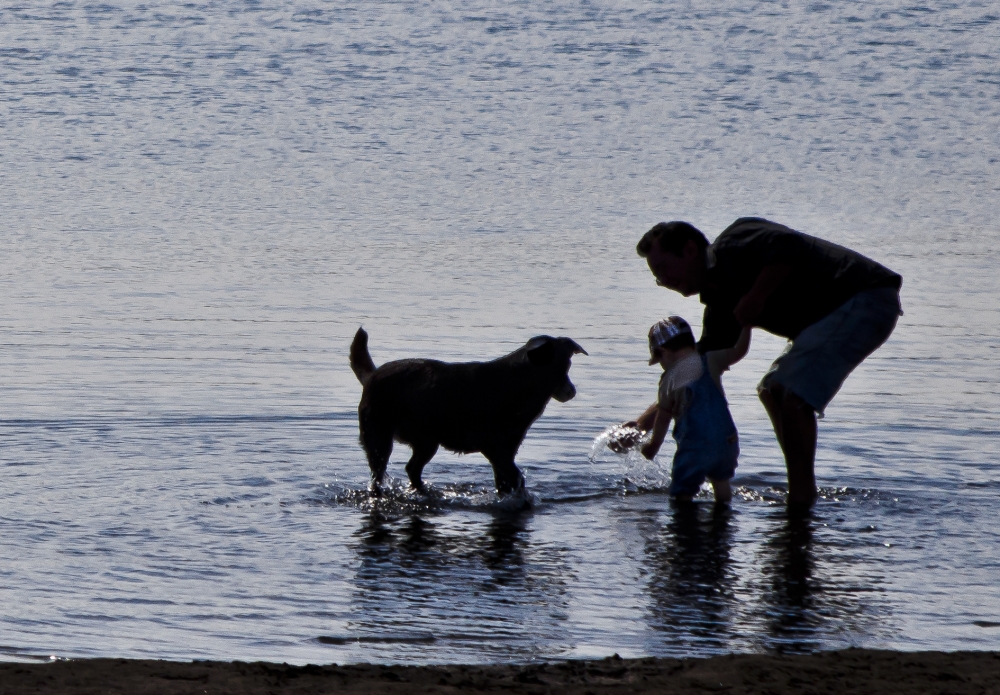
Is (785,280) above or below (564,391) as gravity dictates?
above

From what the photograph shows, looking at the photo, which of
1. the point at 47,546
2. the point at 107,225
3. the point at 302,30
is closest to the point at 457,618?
the point at 47,546

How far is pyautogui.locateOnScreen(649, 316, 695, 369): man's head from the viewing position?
7.71 m

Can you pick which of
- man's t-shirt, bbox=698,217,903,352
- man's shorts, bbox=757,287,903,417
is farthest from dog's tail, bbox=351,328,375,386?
man's shorts, bbox=757,287,903,417

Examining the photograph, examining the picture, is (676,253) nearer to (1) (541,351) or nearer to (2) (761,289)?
(2) (761,289)

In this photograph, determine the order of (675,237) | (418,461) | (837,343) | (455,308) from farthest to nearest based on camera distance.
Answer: (455,308), (418,461), (837,343), (675,237)

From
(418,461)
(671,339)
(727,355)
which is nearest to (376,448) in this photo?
(418,461)

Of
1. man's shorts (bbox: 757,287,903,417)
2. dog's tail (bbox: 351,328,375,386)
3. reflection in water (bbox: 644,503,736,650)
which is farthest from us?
dog's tail (bbox: 351,328,375,386)

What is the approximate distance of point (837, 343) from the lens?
7371mm

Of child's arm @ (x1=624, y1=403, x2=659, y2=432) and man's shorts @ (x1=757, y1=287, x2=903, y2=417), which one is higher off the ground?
man's shorts @ (x1=757, y1=287, x2=903, y2=417)

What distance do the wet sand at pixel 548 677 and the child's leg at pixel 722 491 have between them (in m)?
2.48

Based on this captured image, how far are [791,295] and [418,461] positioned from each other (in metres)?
2.04

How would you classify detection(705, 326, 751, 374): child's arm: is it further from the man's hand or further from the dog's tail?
the dog's tail

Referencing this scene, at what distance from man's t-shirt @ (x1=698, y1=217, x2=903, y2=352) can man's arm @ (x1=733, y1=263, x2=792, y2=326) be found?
28mm

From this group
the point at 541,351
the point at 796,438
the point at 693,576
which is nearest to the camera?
the point at 693,576
